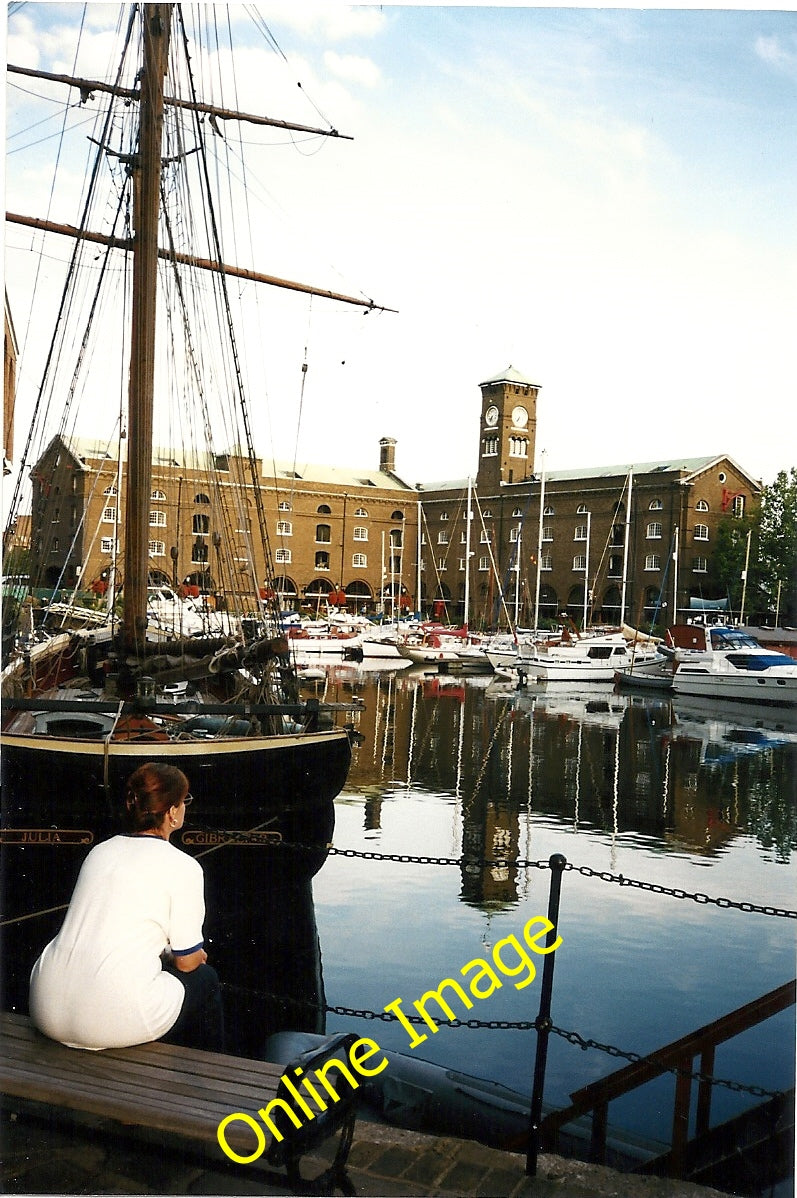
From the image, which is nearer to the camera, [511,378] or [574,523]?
[511,378]

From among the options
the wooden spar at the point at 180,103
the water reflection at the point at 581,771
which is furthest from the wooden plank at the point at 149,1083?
the wooden spar at the point at 180,103

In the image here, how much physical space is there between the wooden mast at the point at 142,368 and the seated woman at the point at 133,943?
11.1ft

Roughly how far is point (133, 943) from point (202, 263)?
5.18 metres

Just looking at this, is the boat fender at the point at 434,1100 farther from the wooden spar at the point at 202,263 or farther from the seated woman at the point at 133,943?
the wooden spar at the point at 202,263

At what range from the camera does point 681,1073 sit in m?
2.98

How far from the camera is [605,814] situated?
10242mm

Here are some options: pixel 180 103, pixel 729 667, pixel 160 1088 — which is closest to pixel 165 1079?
pixel 160 1088

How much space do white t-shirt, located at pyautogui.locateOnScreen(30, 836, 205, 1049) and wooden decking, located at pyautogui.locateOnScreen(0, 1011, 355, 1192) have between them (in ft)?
0.29

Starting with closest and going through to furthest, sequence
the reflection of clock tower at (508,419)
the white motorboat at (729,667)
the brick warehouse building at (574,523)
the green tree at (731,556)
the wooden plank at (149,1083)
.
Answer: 1. the wooden plank at (149,1083)
2. the reflection of clock tower at (508,419)
3. the green tree at (731,556)
4. the brick warehouse building at (574,523)
5. the white motorboat at (729,667)

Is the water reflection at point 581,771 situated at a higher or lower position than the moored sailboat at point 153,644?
lower

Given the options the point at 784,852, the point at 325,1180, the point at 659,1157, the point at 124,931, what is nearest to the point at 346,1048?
the point at 325,1180

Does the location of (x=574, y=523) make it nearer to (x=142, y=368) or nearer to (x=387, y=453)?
(x=387, y=453)

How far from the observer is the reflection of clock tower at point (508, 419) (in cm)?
508

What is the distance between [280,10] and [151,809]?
11.6 ft
